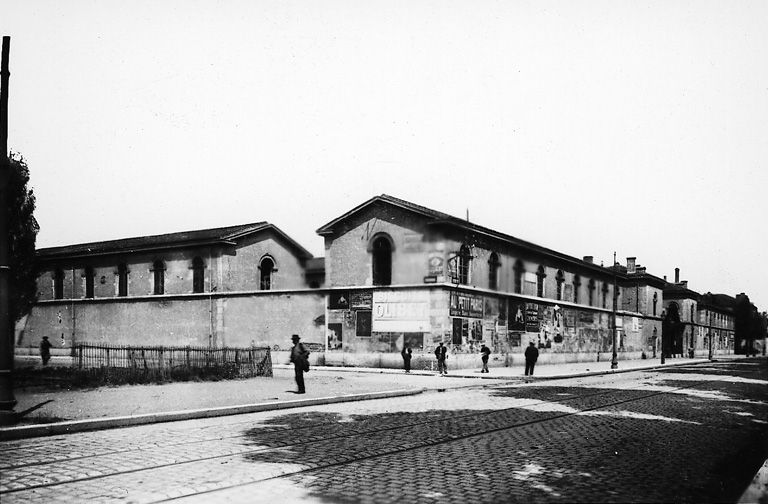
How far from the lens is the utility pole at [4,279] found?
10.4m

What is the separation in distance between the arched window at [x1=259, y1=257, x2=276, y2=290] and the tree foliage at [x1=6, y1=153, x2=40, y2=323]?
15.4 m

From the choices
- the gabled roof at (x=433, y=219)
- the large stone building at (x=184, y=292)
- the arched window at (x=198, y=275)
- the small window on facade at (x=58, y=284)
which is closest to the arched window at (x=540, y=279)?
the gabled roof at (x=433, y=219)

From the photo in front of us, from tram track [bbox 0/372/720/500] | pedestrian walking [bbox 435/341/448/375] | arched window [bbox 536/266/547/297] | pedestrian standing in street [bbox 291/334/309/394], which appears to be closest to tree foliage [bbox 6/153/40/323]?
pedestrian standing in street [bbox 291/334/309/394]

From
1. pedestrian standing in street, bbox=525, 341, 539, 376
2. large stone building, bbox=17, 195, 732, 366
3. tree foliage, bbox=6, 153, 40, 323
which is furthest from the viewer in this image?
large stone building, bbox=17, 195, 732, 366

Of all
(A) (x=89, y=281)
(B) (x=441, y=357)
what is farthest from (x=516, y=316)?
(A) (x=89, y=281)

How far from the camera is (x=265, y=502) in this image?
6031mm

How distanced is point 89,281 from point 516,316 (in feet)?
92.6

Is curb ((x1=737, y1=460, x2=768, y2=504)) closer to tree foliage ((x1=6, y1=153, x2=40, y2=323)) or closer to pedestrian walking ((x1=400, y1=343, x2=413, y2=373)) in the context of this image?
pedestrian walking ((x1=400, y1=343, x2=413, y2=373))

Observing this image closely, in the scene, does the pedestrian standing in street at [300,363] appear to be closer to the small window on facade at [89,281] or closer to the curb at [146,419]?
the curb at [146,419]

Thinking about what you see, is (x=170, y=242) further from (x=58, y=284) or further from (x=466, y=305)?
(x=466, y=305)

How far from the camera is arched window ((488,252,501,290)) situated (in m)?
34.8

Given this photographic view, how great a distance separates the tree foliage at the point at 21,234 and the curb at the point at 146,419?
1532 cm

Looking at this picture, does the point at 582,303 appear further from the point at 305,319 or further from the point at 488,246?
the point at 305,319

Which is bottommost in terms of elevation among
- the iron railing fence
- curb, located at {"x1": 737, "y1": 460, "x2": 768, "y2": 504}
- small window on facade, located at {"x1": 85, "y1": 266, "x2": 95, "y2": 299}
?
the iron railing fence
